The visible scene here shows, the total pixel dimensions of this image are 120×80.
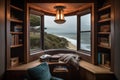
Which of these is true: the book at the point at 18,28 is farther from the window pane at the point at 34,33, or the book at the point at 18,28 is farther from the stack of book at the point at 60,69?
the stack of book at the point at 60,69

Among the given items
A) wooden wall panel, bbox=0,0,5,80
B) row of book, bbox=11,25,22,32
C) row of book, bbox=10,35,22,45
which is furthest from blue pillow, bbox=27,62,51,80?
row of book, bbox=11,25,22,32

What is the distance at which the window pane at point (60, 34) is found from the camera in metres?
4.68

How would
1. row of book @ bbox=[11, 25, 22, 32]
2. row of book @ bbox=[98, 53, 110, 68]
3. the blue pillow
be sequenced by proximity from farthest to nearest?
row of book @ bbox=[11, 25, 22, 32] < row of book @ bbox=[98, 53, 110, 68] < the blue pillow

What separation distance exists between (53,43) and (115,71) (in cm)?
240

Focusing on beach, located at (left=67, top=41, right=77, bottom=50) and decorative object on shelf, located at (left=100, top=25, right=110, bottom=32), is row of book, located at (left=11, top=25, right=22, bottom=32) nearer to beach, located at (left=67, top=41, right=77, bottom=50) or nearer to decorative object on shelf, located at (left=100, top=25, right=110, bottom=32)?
beach, located at (left=67, top=41, right=77, bottom=50)

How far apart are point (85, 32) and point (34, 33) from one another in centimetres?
143

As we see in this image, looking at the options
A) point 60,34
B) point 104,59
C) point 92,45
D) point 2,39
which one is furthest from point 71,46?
point 2,39

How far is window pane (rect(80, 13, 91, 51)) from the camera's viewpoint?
407 centimetres

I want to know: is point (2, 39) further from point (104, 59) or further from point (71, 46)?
point (71, 46)

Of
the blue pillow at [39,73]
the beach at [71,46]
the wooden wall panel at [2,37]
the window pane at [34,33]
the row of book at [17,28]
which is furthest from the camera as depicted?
the beach at [71,46]

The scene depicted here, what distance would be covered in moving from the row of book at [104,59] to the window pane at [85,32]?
59 cm

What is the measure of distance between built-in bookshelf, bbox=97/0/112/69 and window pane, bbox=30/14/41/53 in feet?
5.70

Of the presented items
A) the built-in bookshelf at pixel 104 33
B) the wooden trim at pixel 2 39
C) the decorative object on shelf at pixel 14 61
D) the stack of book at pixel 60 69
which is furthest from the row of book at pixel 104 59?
the wooden trim at pixel 2 39

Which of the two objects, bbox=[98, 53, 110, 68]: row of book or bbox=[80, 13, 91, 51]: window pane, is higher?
bbox=[80, 13, 91, 51]: window pane
